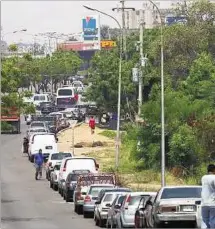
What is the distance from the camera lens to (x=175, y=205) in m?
27.3

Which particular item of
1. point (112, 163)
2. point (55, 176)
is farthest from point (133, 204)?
point (112, 163)

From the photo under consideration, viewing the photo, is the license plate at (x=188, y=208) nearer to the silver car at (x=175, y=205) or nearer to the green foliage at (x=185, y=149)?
the silver car at (x=175, y=205)

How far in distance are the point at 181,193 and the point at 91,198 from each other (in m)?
9.26

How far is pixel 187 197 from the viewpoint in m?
27.8

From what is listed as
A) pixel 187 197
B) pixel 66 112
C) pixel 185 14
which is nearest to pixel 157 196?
pixel 187 197

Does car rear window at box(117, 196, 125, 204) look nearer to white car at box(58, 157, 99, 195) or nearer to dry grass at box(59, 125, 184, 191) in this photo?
dry grass at box(59, 125, 184, 191)

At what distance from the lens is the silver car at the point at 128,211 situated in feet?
94.7

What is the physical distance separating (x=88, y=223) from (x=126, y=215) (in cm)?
642

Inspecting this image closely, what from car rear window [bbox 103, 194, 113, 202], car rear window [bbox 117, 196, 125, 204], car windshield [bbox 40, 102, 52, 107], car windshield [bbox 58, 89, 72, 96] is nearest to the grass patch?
car windshield [bbox 40, 102, 52, 107]

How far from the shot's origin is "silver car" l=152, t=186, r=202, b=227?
27016mm

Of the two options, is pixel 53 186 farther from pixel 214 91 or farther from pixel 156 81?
pixel 156 81

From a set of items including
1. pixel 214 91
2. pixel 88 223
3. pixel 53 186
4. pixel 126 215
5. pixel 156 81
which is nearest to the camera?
pixel 126 215

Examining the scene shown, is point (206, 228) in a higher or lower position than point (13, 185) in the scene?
higher

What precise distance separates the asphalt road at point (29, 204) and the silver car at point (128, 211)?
3.57m
